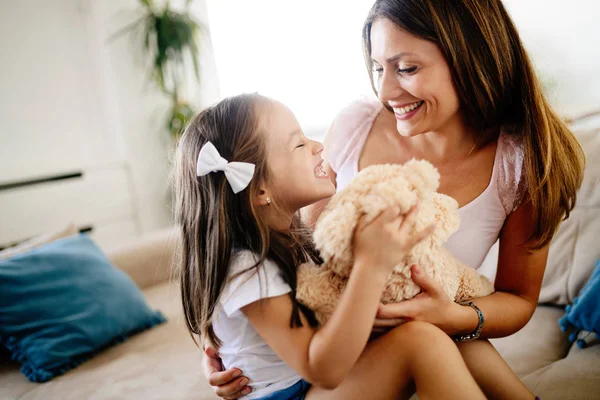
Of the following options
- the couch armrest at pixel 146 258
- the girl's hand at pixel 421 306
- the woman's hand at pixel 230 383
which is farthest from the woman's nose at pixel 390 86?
the couch armrest at pixel 146 258

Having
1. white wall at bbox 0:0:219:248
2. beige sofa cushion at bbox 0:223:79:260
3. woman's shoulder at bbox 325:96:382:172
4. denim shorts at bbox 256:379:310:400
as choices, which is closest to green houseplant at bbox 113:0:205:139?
white wall at bbox 0:0:219:248

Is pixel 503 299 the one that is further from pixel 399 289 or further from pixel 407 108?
pixel 407 108

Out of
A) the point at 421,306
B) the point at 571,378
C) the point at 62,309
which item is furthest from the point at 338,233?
the point at 62,309

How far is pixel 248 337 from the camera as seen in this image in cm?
102

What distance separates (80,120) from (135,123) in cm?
37

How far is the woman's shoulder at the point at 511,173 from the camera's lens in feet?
3.84

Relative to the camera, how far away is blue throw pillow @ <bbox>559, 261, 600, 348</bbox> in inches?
50.8

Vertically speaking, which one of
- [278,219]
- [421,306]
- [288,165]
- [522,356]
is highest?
[288,165]

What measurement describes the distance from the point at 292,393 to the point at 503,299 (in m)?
0.51

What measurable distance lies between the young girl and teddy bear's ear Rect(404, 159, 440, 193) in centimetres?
7

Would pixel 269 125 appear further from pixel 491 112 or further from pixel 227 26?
pixel 227 26

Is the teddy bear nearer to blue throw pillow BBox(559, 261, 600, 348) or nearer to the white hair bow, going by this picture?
the white hair bow

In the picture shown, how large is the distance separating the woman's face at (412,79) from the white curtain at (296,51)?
193 cm

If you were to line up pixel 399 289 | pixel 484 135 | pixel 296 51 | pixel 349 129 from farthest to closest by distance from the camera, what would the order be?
pixel 296 51, pixel 349 129, pixel 484 135, pixel 399 289
